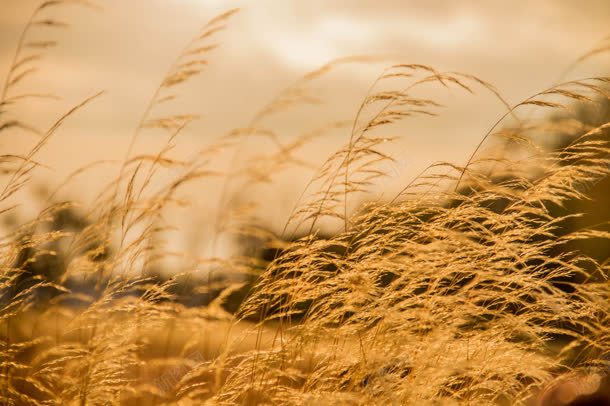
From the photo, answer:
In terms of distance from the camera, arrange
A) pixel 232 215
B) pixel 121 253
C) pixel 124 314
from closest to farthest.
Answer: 1. pixel 232 215
2. pixel 121 253
3. pixel 124 314

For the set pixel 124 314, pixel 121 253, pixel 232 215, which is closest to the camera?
pixel 232 215

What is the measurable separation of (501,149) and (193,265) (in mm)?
1414

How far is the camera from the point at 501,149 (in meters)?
3.00

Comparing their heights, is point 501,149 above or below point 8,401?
above

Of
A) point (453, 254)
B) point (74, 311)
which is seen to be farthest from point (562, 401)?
point (74, 311)

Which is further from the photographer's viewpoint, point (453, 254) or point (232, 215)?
point (453, 254)

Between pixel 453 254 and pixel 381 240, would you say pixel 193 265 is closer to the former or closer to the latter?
pixel 381 240

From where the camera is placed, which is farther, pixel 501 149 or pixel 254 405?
pixel 501 149

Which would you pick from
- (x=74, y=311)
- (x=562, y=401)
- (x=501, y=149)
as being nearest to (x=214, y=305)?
(x=74, y=311)

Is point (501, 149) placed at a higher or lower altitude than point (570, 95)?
lower

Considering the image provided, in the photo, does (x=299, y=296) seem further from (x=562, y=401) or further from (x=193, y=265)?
(x=562, y=401)

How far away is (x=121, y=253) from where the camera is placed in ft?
9.12

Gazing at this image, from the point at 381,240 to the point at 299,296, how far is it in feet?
1.48

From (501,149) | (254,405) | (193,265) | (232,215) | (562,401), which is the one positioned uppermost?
(501,149)
